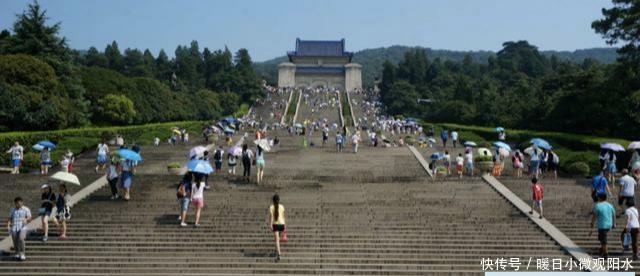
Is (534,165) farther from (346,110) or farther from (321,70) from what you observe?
(321,70)

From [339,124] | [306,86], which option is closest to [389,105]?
[339,124]

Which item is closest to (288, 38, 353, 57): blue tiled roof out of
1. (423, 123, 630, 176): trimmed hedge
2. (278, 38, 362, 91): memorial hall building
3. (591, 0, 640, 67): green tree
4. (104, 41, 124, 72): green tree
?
(278, 38, 362, 91): memorial hall building

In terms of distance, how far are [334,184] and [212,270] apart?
8.17 metres

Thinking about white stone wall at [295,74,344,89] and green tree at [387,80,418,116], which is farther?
white stone wall at [295,74,344,89]

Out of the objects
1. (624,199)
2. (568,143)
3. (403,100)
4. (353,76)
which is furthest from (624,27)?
(353,76)

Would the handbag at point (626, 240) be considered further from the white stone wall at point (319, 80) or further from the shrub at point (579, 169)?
the white stone wall at point (319, 80)

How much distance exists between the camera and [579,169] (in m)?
21.3

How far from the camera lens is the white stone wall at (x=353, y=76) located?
108 m

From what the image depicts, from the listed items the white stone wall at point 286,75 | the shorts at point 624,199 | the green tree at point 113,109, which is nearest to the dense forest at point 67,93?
the green tree at point 113,109

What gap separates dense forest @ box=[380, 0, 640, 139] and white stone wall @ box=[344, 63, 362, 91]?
506 inches

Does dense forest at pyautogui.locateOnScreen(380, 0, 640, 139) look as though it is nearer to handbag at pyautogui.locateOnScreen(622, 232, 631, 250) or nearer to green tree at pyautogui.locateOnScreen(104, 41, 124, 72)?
handbag at pyautogui.locateOnScreen(622, 232, 631, 250)

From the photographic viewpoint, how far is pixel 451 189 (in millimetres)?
18297

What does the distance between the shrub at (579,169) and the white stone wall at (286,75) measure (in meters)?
89.3

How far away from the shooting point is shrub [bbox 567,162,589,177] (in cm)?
2119
